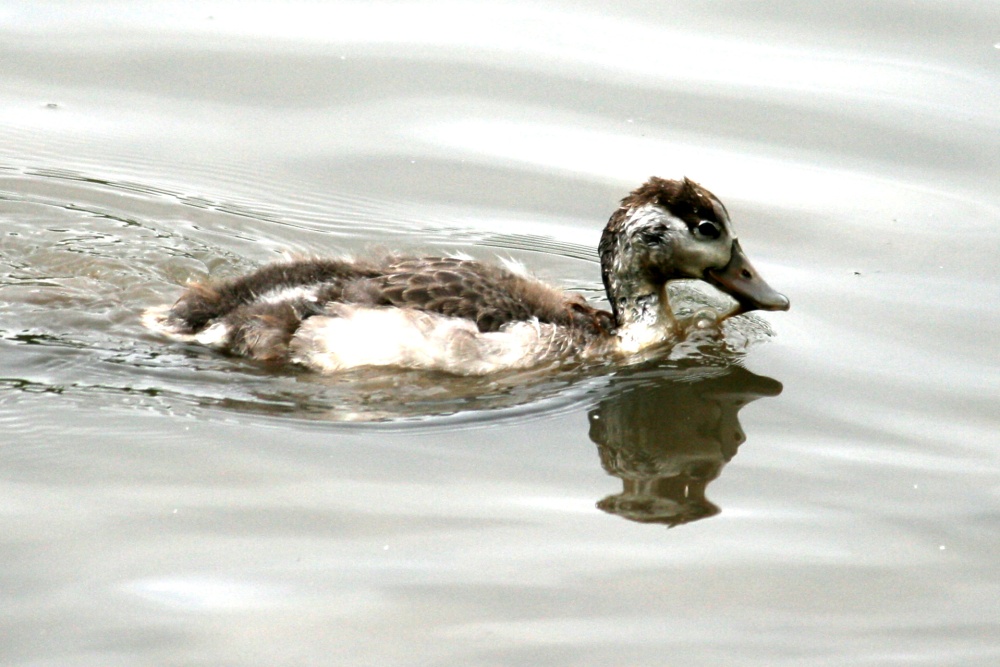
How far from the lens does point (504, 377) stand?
7.18m

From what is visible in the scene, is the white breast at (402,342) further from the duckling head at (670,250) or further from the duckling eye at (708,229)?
the duckling eye at (708,229)

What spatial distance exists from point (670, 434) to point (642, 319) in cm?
98

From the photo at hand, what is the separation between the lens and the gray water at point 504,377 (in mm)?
5355

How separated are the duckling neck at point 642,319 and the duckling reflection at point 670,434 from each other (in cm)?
24

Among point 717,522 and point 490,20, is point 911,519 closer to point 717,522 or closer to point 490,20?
point 717,522

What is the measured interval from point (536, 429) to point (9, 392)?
2.34 metres

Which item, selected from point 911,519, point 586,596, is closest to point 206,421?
point 586,596

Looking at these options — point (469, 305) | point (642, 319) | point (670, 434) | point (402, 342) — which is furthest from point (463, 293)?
point (670, 434)

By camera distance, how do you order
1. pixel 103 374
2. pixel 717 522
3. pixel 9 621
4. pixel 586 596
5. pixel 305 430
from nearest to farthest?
pixel 9 621, pixel 586 596, pixel 717 522, pixel 305 430, pixel 103 374

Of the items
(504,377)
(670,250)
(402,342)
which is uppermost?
(670,250)

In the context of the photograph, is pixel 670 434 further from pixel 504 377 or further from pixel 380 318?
pixel 380 318

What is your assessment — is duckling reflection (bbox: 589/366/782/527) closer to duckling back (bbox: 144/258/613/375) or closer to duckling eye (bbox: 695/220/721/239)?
duckling back (bbox: 144/258/613/375)

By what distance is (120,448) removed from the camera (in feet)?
20.7

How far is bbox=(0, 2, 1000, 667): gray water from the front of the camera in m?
5.36
